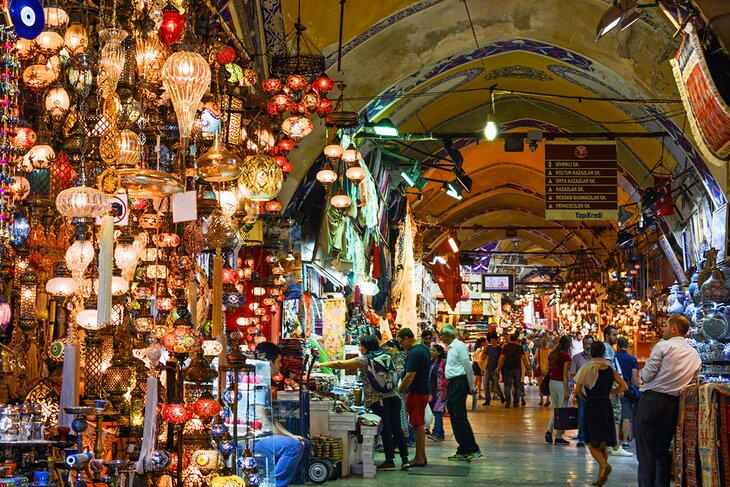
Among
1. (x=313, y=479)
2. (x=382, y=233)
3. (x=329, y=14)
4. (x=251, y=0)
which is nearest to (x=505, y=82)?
(x=382, y=233)

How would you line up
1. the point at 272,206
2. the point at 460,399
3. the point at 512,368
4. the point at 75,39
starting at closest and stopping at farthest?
the point at 75,39, the point at 272,206, the point at 460,399, the point at 512,368

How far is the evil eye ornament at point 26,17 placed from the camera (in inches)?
155

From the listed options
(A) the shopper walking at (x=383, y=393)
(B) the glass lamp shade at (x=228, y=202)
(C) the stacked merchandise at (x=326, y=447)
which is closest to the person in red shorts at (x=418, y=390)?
(A) the shopper walking at (x=383, y=393)

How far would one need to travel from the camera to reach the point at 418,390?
10031mm

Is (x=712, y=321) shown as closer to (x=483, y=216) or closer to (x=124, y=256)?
(x=124, y=256)

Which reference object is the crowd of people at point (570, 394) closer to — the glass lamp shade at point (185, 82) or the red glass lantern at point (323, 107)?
the red glass lantern at point (323, 107)

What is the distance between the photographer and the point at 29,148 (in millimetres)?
5863

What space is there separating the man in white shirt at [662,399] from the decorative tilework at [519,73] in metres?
8.85

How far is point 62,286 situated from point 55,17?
153cm

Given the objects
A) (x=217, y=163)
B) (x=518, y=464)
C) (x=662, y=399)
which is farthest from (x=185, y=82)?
(x=518, y=464)

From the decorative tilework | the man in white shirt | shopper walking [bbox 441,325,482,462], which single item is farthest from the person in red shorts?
the decorative tilework

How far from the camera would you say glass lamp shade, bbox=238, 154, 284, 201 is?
22.1 feet

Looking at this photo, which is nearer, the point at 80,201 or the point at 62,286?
the point at 80,201

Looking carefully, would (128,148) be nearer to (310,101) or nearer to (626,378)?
(310,101)
